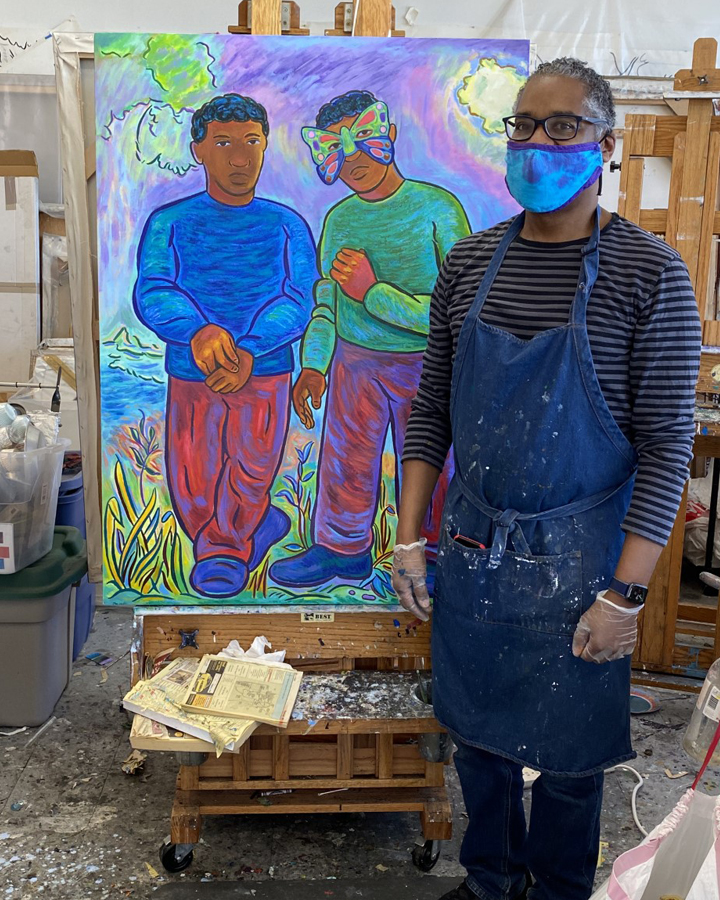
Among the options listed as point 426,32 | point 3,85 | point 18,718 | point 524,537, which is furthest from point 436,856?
point 3,85

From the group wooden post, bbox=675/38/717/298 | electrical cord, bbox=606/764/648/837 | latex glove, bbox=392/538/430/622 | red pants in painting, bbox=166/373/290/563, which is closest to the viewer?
latex glove, bbox=392/538/430/622

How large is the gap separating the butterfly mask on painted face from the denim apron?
1.57 feet

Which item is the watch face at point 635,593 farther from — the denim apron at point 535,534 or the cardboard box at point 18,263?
the cardboard box at point 18,263

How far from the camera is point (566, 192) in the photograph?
5.33 ft

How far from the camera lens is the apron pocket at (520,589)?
1652 millimetres

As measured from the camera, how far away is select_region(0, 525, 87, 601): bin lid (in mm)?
2766

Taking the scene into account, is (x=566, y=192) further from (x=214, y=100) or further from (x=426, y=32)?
(x=426, y=32)

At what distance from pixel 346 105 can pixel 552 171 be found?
650 millimetres

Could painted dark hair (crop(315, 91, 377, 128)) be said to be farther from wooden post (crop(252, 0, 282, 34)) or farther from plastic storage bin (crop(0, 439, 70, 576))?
plastic storage bin (crop(0, 439, 70, 576))

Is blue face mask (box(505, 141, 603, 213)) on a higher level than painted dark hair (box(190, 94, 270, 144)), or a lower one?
lower

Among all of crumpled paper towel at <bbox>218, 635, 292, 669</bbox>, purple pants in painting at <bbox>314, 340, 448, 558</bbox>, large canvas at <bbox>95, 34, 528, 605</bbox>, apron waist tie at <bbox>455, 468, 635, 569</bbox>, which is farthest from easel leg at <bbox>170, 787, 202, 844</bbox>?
apron waist tie at <bbox>455, 468, 635, 569</bbox>

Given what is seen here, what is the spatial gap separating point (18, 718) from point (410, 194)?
81.9 inches

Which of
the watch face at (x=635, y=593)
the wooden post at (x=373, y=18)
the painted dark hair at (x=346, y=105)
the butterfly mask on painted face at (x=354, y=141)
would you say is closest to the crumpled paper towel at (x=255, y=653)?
the watch face at (x=635, y=593)

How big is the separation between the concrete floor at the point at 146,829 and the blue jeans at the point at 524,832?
0.26 meters
